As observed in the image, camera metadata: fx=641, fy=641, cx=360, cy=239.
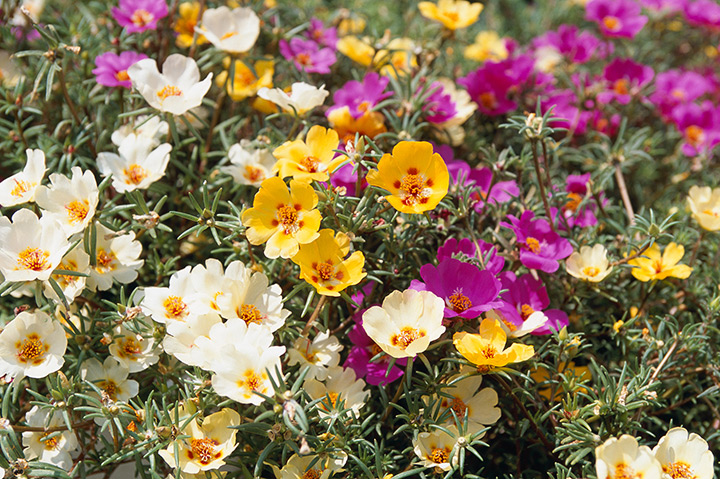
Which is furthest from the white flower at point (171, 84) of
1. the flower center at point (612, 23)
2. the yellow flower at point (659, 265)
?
the flower center at point (612, 23)

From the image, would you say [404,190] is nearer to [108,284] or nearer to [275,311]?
[275,311]

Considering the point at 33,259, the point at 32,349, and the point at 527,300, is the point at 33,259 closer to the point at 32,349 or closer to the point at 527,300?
the point at 32,349

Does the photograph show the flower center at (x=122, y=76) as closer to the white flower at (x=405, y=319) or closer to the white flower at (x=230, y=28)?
the white flower at (x=230, y=28)

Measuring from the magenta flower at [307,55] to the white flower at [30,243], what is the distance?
87 cm

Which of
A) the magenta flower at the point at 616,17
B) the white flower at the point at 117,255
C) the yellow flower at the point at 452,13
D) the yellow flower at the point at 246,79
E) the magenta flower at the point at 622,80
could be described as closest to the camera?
the white flower at the point at 117,255

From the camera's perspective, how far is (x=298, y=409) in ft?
3.21

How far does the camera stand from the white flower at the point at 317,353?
1.21 metres

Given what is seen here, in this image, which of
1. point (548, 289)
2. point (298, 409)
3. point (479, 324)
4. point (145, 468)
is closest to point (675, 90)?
point (548, 289)

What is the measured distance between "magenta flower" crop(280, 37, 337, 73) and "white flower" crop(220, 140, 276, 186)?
408 mm

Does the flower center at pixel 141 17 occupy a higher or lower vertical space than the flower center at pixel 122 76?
higher

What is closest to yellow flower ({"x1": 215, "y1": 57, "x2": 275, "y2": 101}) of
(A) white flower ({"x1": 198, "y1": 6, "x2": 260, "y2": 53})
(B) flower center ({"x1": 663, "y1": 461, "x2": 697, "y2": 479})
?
(A) white flower ({"x1": 198, "y1": 6, "x2": 260, "y2": 53})

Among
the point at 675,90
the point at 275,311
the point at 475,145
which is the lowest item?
the point at 675,90

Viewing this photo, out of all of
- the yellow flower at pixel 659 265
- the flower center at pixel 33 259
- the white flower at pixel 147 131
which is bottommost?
the yellow flower at pixel 659 265

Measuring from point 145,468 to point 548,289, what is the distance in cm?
96
